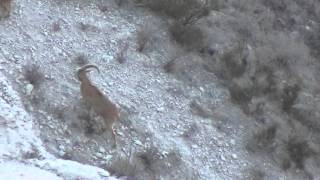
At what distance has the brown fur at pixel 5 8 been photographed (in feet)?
25.8

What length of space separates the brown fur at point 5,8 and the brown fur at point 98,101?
1.59 m

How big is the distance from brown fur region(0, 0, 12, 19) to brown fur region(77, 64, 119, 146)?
1.59 meters

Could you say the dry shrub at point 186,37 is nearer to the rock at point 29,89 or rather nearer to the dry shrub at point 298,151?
the dry shrub at point 298,151

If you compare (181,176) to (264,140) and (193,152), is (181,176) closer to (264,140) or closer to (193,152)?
(193,152)

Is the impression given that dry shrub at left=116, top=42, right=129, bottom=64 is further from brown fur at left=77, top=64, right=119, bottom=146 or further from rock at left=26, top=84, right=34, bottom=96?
rock at left=26, top=84, right=34, bottom=96

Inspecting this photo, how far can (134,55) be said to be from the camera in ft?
27.7

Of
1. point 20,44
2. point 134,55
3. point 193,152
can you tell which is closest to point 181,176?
point 193,152

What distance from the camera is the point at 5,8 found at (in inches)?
311

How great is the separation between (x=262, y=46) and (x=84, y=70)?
3.71m

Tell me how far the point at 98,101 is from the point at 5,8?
198 centimetres

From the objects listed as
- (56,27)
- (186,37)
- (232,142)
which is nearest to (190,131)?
(232,142)

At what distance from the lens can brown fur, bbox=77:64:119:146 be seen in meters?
6.93

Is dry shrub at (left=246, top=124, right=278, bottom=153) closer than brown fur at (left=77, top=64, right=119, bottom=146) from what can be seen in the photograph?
No

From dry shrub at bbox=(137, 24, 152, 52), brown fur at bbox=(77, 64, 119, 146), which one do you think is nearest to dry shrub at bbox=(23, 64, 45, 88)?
brown fur at bbox=(77, 64, 119, 146)
